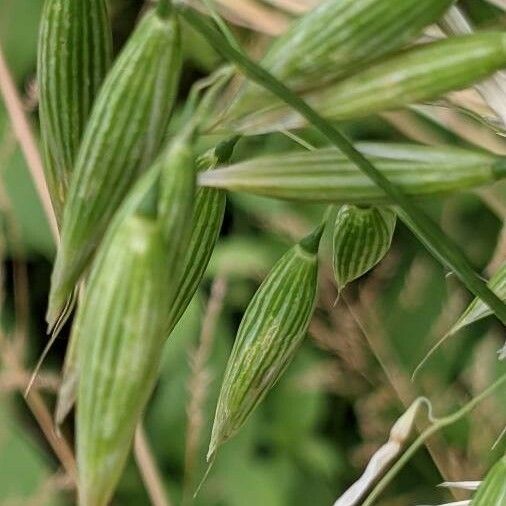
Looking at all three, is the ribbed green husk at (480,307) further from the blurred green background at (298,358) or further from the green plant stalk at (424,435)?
the blurred green background at (298,358)

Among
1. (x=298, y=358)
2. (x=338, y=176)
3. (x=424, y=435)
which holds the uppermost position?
(x=338, y=176)

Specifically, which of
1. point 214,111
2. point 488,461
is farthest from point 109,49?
point 488,461

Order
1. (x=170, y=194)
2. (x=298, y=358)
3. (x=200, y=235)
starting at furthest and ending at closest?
(x=298, y=358) → (x=200, y=235) → (x=170, y=194)

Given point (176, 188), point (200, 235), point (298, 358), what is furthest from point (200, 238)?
point (298, 358)

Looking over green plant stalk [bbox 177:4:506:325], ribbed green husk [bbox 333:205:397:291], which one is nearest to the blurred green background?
ribbed green husk [bbox 333:205:397:291]

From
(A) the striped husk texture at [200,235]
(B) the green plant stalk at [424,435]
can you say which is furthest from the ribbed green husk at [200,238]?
(B) the green plant stalk at [424,435]

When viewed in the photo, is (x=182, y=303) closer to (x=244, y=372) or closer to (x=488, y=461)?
(x=244, y=372)

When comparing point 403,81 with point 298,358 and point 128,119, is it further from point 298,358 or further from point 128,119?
point 298,358
